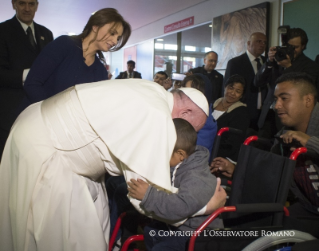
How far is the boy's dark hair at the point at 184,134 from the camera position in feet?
5.60

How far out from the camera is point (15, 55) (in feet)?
8.37

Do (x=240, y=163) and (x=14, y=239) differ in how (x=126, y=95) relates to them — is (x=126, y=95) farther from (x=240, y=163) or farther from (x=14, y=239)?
(x=240, y=163)

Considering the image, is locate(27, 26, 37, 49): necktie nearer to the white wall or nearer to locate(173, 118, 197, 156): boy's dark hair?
locate(173, 118, 197, 156): boy's dark hair

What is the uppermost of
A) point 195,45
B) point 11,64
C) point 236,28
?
point 195,45

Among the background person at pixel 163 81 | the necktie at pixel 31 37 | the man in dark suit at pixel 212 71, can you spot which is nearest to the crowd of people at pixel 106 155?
the necktie at pixel 31 37

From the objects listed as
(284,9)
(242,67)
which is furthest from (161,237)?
(284,9)

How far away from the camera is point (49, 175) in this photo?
1.50 m

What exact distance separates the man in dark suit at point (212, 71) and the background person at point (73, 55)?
115 inches

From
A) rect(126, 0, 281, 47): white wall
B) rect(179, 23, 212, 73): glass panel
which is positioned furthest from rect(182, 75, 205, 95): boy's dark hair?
rect(179, 23, 212, 73): glass panel

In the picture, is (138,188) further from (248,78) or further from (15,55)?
(248,78)

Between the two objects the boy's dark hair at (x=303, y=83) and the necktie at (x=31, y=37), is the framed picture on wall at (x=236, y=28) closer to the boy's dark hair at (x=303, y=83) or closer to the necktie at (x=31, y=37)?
the boy's dark hair at (x=303, y=83)

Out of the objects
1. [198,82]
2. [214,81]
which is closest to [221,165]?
[198,82]

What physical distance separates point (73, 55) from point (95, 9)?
355 inches

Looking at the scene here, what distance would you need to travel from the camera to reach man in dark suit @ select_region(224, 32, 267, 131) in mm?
4551
